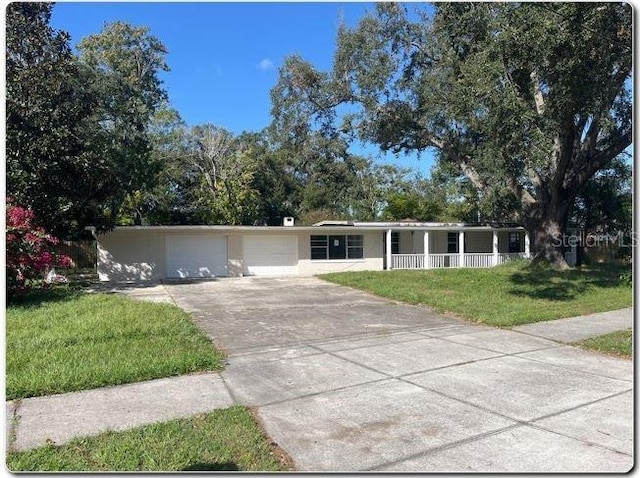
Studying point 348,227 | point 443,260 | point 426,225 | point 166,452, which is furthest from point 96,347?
point 443,260

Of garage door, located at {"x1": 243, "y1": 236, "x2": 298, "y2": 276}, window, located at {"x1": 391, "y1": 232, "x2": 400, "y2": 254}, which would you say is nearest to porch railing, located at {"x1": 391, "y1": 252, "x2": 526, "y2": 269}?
window, located at {"x1": 391, "y1": 232, "x2": 400, "y2": 254}

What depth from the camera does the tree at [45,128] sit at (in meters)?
13.2

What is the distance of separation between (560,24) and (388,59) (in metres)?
10.5

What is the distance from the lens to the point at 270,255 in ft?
71.2

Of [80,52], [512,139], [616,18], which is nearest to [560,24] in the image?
[616,18]

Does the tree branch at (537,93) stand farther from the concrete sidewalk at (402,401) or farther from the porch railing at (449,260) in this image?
the porch railing at (449,260)

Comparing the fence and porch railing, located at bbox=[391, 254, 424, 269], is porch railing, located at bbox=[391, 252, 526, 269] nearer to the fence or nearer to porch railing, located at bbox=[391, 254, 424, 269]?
porch railing, located at bbox=[391, 254, 424, 269]

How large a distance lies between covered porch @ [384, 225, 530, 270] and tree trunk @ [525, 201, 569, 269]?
3.15m

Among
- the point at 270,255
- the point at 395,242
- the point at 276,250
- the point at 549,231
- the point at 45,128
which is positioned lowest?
the point at 270,255

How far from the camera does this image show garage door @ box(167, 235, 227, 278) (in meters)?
20.4

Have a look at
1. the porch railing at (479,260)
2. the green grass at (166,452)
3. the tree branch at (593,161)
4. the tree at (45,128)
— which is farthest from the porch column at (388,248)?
the green grass at (166,452)

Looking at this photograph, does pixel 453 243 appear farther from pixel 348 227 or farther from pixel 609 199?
pixel 609 199

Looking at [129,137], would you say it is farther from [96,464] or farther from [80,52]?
[96,464]

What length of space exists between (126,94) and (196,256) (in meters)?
7.40
